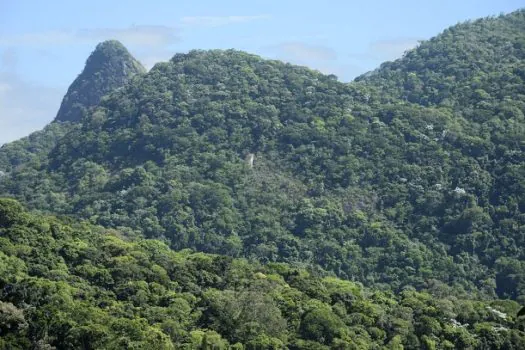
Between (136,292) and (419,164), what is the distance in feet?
213

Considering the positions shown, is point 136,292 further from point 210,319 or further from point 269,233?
point 269,233

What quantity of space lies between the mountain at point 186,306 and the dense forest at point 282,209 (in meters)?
0.18

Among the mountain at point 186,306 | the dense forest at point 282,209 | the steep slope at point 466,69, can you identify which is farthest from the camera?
the steep slope at point 466,69

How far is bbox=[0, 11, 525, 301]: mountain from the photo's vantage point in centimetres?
11288

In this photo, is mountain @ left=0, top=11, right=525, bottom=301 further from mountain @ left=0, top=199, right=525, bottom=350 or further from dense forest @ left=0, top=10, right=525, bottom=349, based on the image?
mountain @ left=0, top=199, right=525, bottom=350

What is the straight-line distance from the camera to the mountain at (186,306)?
61969 mm

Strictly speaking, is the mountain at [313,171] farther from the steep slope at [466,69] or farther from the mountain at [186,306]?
the mountain at [186,306]

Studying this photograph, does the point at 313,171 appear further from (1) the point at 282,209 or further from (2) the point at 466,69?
(2) the point at 466,69

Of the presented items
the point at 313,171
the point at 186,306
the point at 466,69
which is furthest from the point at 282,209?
the point at 466,69

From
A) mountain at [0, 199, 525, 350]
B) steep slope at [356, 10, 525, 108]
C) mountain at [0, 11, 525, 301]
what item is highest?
steep slope at [356, 10, 525, 108]

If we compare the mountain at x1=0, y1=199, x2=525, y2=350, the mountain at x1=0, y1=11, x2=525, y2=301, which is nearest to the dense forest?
the mountain at x1=0, y1=199, x2=525, y2=350

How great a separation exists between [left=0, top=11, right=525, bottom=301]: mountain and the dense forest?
0.31 meters

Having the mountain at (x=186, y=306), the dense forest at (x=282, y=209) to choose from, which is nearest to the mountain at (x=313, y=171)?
the dense forest at (x=282, y=209)

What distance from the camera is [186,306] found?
2800 inches
